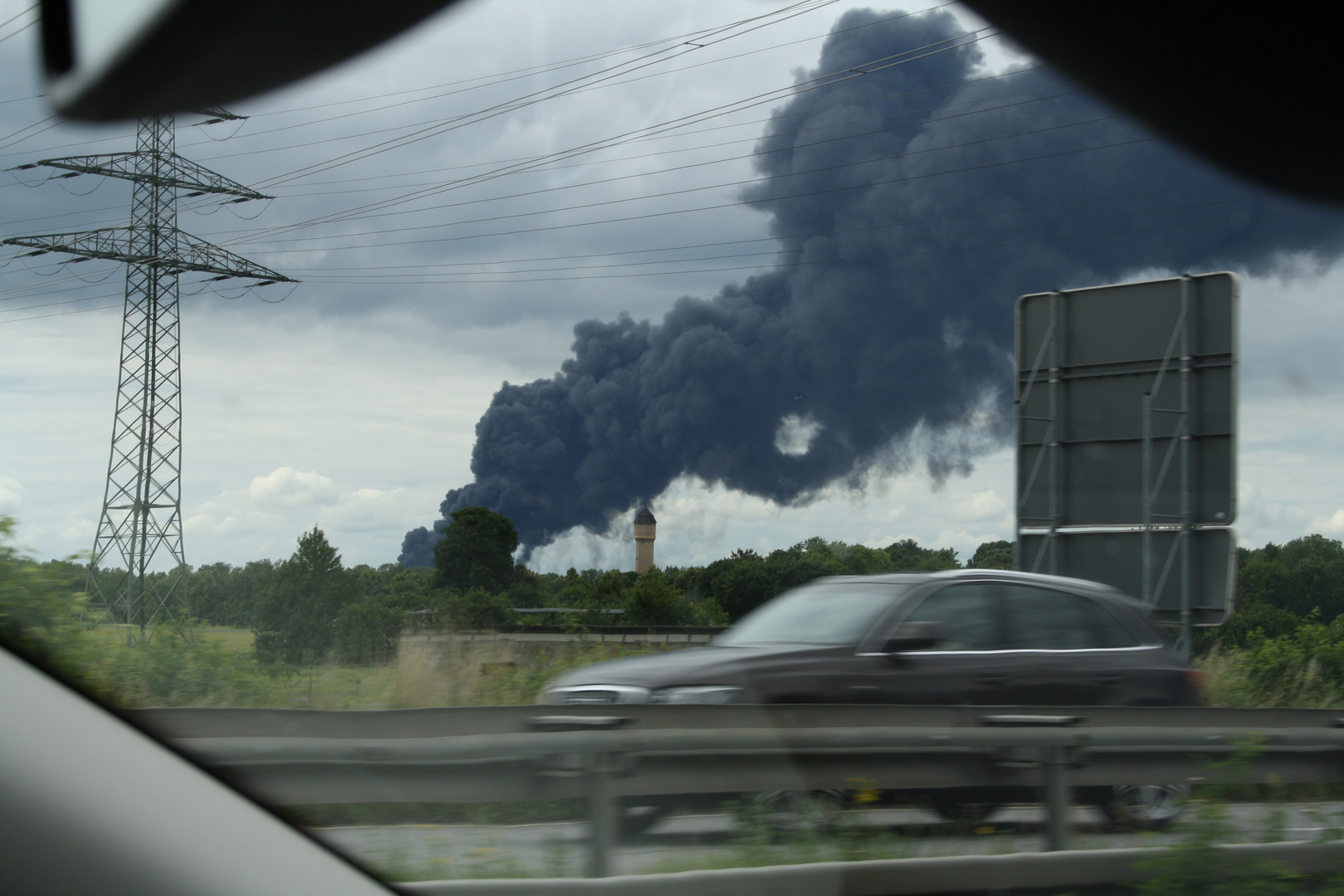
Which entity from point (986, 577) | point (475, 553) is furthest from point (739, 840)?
point (986, 577)

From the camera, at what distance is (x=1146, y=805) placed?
10.4 feet

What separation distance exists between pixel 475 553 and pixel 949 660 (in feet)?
8.47

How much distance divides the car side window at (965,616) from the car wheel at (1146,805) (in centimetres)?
224

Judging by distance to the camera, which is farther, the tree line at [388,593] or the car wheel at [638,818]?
the tree line at [388,593]

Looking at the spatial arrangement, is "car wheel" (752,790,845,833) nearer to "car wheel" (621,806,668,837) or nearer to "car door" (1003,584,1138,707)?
"car wheel" (621,806,668,837)

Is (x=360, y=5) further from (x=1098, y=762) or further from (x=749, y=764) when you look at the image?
(x=1098, y=762)

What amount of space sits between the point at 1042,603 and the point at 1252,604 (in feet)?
4.25

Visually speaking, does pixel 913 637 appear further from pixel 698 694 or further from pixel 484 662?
pixel 484 662

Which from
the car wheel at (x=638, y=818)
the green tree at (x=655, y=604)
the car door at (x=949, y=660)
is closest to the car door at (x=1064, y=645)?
the car door at (x=949, y=660)

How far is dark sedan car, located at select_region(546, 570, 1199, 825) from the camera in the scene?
5.29 m

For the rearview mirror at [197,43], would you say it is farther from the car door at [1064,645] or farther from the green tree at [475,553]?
the car door at [1064,645]

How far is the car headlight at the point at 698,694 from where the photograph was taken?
17.0ft

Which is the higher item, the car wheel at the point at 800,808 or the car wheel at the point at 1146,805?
the car wheel at the point at 1146,805

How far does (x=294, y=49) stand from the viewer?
2.15 meters
